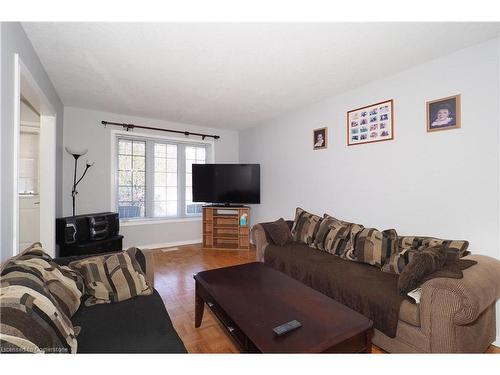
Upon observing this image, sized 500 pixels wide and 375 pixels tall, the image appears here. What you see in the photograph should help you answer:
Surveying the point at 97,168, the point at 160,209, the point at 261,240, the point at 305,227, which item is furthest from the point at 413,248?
the point at 97,168

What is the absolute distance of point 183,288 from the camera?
2693 mm

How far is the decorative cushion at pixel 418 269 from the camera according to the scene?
1596 mm

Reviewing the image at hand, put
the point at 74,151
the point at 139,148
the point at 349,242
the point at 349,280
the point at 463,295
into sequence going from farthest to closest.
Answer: the point at 139,148
the point at 74,151
the point at 349,242
the point at 349,280
the point at 463,295

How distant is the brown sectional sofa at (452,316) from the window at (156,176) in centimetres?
394

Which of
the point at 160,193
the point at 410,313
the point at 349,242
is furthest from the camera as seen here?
the point at 160,193

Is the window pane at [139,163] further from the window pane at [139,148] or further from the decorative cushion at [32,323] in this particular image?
the decorative cushion at [32,323]

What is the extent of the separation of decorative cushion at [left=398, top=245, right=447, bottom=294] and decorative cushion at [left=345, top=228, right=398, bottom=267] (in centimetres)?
48

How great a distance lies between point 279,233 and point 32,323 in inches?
95.6

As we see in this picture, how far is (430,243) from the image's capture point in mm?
1920

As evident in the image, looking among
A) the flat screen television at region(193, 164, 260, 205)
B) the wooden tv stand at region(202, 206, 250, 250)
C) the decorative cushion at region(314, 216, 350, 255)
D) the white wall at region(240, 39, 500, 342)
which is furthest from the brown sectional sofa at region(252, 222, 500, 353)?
the flat screen television at region(193, 164, 260, 205)

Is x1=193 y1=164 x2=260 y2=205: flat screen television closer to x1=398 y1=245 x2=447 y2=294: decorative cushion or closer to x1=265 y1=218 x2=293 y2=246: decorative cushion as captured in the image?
x1=265 y1=218 x2=293 y2=246: decorative cushion

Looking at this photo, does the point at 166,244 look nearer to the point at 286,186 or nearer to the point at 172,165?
the point at 172,165

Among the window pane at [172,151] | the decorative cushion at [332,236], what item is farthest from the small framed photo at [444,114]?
the window pane at [172,151]

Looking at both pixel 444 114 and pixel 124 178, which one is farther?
pixel 124 178
